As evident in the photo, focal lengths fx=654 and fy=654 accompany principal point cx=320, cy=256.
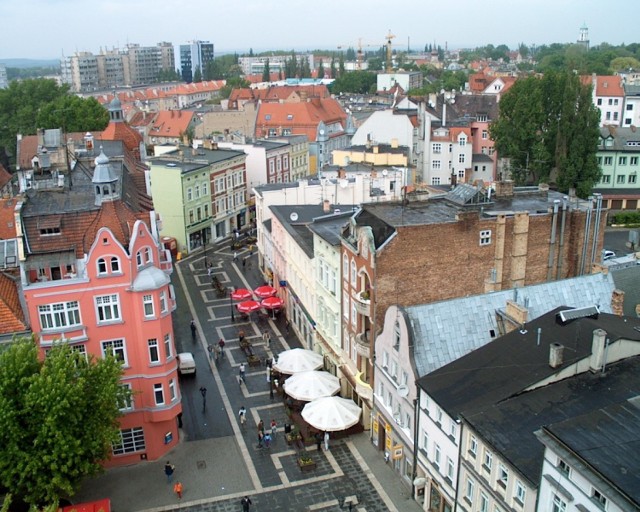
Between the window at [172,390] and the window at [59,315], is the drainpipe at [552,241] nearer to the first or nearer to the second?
the window at [172,390]

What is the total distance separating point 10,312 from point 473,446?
2604 cm

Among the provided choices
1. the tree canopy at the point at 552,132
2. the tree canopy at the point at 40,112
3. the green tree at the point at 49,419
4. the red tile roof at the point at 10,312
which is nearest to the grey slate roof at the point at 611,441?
the green tree at the point at 49,419

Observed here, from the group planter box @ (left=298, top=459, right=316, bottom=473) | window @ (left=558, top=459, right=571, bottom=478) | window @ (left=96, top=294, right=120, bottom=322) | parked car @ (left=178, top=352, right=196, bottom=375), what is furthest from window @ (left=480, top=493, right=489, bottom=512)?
parked car @ (left=178, top=352, right=196, bottom=375)

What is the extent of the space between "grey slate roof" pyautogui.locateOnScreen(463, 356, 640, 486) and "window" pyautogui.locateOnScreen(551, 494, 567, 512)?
4.94 feet

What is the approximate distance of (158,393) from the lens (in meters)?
39.8

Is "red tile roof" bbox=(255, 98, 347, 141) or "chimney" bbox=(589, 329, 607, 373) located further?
"red tile roof" bbox=(255, 98, 347, 141)

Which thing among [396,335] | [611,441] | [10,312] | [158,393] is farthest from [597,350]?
[10,312]

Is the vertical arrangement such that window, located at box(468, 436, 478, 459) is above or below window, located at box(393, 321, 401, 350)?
below

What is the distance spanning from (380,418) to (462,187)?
17.6 m

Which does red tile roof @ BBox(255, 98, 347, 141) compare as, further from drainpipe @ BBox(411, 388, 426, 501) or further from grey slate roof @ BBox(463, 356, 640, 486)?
grey slate roof @ BBox(463, 356, 640, 486)

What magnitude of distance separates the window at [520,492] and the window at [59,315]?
996 inches

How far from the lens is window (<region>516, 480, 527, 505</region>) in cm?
2511

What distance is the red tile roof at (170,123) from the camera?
135 metres

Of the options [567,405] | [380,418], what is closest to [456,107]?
[380,418]
